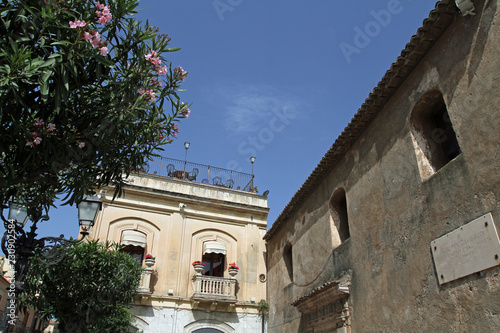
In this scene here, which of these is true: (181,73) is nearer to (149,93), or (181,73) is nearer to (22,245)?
(149,93)

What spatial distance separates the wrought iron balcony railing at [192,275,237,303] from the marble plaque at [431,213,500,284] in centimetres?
991

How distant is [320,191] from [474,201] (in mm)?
5779

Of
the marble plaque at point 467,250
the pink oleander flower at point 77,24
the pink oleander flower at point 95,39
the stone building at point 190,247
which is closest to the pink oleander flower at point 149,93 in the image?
the pink oleander flower at point 95,39

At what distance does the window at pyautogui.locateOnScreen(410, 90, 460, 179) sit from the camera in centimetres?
678

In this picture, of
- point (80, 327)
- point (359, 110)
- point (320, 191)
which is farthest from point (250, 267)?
point (359, 110)

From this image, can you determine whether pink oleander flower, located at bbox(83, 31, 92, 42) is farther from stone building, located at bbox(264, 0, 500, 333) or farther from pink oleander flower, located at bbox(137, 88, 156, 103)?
stone building, located at bbox(264, 0, 500, 333)

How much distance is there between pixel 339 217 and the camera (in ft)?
34.1

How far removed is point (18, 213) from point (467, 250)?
6409mm

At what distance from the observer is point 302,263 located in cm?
1202

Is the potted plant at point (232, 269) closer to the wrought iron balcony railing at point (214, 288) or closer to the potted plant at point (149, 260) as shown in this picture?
the wrought iron balcony railing at point (214, 288)

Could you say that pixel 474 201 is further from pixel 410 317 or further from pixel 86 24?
pixel 86 24

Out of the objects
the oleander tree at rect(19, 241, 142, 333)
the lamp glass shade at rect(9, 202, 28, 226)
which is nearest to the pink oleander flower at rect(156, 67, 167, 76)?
the lamp glass shade at rect(9, 202, 28, 226)

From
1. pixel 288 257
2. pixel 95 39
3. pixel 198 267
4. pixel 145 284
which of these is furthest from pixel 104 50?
pixel 198 267

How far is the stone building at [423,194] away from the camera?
5.41m
